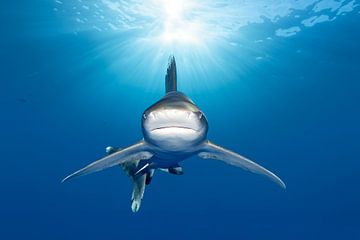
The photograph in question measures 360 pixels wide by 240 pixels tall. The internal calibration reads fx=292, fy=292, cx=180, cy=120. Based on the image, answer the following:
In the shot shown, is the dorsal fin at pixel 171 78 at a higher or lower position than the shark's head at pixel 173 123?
higher

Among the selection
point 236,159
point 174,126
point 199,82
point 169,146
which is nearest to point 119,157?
point 169,146

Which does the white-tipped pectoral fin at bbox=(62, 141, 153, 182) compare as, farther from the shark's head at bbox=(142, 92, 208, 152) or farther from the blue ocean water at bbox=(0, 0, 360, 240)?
the blue ocean water at bbox=(0, 0, 360, 240)

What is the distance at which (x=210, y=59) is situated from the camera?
Result: 25.1 m

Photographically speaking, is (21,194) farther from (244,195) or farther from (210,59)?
(210,59)

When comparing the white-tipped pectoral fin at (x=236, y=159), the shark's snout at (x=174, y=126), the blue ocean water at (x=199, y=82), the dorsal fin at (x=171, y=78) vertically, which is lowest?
the shark's snout at (x=174, y=126)

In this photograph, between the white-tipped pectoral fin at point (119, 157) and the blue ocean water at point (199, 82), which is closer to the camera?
the white-tipped pectoral fin at point (119, 157)

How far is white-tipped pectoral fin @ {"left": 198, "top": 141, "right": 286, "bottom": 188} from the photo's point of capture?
5.25 meters

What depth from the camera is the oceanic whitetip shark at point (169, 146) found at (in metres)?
3.85

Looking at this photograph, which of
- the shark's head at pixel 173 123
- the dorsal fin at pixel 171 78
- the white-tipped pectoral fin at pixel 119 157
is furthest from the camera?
the dorsal fin at pixel 171 78

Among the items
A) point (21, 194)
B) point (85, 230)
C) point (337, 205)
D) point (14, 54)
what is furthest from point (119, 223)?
point (14, 54)

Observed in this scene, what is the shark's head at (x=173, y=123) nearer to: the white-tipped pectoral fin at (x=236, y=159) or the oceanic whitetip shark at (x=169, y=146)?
the oceanic whitetip shark at (x=169, y=146)

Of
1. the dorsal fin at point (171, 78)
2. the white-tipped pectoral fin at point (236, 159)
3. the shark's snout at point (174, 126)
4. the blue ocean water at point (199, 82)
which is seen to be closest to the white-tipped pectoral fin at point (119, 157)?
the shark's snout at point (174, 126)

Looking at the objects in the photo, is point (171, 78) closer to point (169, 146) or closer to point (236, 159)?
point (236, 159)

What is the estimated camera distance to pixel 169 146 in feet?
15.2
